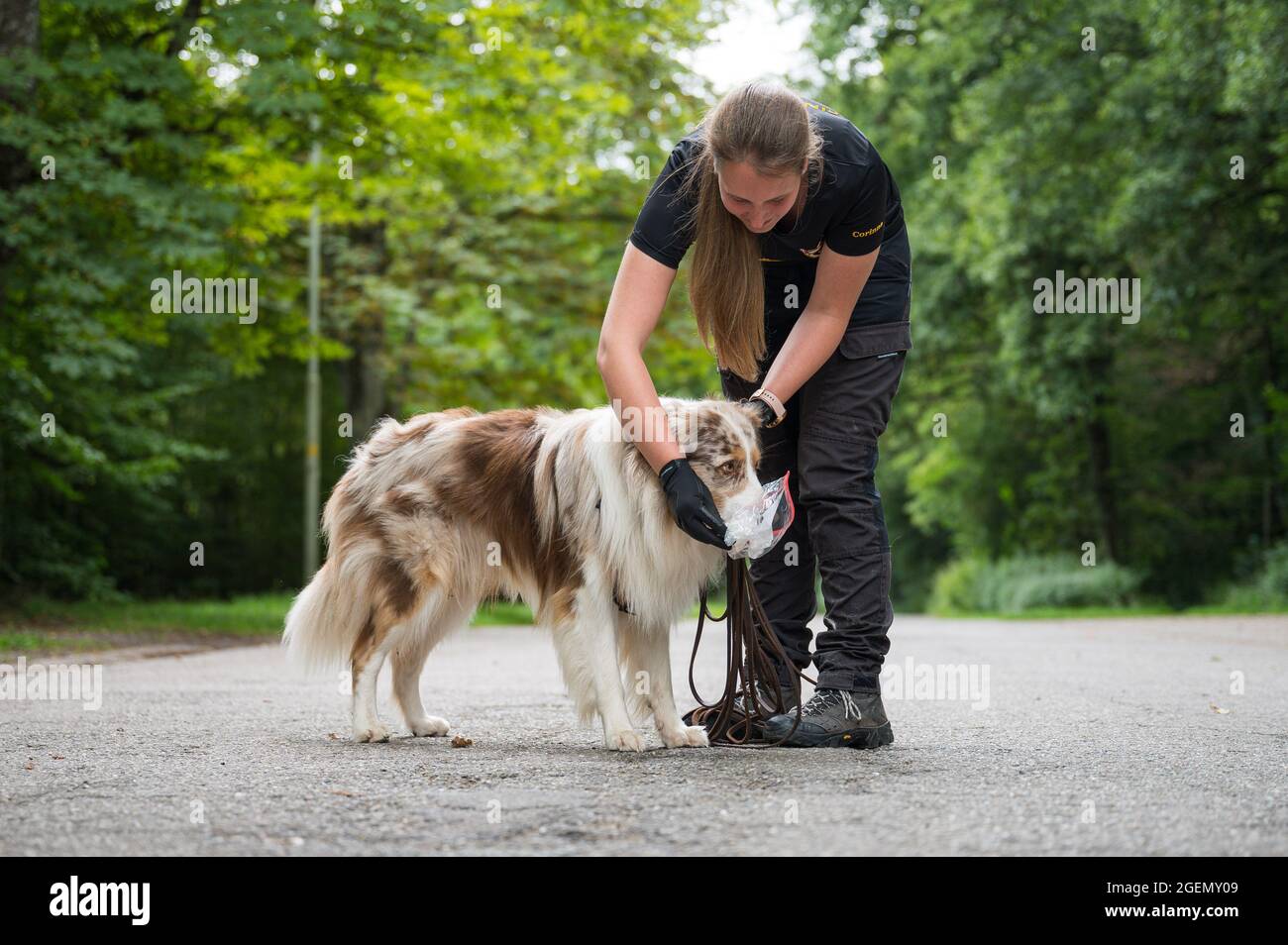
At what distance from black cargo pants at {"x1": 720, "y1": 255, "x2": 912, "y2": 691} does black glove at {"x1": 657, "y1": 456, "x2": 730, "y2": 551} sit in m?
0.59

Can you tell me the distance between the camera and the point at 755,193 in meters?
4.25

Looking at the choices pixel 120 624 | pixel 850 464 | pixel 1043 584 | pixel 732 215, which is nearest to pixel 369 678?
pixel 850 464

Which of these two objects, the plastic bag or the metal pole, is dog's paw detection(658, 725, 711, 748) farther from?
the metal pole

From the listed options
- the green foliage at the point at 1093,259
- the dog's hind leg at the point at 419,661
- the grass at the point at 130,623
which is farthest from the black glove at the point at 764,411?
the green foliage at the point at 1093,259

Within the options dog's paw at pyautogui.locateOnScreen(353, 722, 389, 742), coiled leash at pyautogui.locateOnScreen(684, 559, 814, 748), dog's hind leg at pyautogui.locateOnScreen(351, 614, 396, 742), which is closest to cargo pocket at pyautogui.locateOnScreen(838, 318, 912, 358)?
coiled leash at pyautogui.locateOnScreen(684, 559, 814, 748)

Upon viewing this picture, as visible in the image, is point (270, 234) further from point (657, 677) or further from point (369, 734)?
point (657, 677)

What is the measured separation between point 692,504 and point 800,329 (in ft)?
2.84

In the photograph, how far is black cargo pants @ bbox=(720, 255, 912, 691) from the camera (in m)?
4.87

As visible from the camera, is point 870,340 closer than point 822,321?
No

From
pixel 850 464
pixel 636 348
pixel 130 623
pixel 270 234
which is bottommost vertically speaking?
pixel 130 623

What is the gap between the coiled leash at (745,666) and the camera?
4.88 m

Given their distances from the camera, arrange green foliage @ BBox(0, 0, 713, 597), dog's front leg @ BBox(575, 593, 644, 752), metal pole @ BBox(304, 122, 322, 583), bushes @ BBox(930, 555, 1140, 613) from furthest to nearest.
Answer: bushes @ BBox(930, 555, 1140, 613) < metal pole @ BBox(304, 122, 322, 583) < green foliage @ BBox(0, 0, 713, 597) < dog's front leg @ BBox(575, 593, 644, 752)

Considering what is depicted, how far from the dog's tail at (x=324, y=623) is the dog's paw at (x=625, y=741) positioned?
4.04 ft

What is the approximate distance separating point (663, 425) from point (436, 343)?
14367 millimetres
